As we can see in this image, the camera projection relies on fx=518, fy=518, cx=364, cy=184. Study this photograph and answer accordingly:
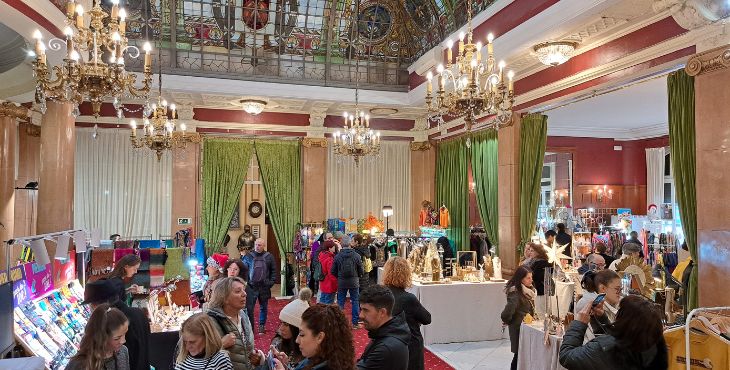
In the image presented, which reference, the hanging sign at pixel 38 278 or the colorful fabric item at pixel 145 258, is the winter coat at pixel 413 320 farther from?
the colorful fabric item at pixel 145 258

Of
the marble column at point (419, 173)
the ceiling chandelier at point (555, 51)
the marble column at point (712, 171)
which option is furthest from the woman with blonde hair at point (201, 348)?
the marble column at point (419, 173)

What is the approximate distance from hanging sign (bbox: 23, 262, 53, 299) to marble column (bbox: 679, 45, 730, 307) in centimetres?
615

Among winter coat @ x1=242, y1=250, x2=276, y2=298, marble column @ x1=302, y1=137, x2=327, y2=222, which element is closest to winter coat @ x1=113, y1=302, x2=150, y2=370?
winter coat @ x1=242, y1=250, x2=276, y2=298

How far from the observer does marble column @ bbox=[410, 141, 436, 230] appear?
499 inches

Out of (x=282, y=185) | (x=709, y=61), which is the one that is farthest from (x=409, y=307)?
(x=282, y=185)

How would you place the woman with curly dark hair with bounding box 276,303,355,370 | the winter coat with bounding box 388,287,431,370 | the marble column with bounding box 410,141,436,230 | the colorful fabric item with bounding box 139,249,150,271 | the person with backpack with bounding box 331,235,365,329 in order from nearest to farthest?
the woman with curly dark hair with bounding box 276,303,355,370 → the winter coat with bounding box 388,287,431,370 → the colorful fabric item with bounding box 139,249,150,271 → the person with backpack with bounding box 331,235,365,329 → the marble column with bounding box 410,141,436,230

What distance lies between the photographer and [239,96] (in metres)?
10.2

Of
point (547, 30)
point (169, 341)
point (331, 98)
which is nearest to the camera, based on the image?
point (169, 341)

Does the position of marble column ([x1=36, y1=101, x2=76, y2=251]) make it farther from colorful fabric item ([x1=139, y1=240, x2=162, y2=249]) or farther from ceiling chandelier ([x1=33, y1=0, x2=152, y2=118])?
ceiling chandelier ([x1=33, y1=0, x2=152, y2=118])

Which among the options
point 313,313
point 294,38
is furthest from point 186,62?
point 313,313

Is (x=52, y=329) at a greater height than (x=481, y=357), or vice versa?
(x=52, y=329)

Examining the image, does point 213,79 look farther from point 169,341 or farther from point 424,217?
point 169,341

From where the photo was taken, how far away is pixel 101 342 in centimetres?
271

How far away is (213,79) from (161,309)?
582 cm
